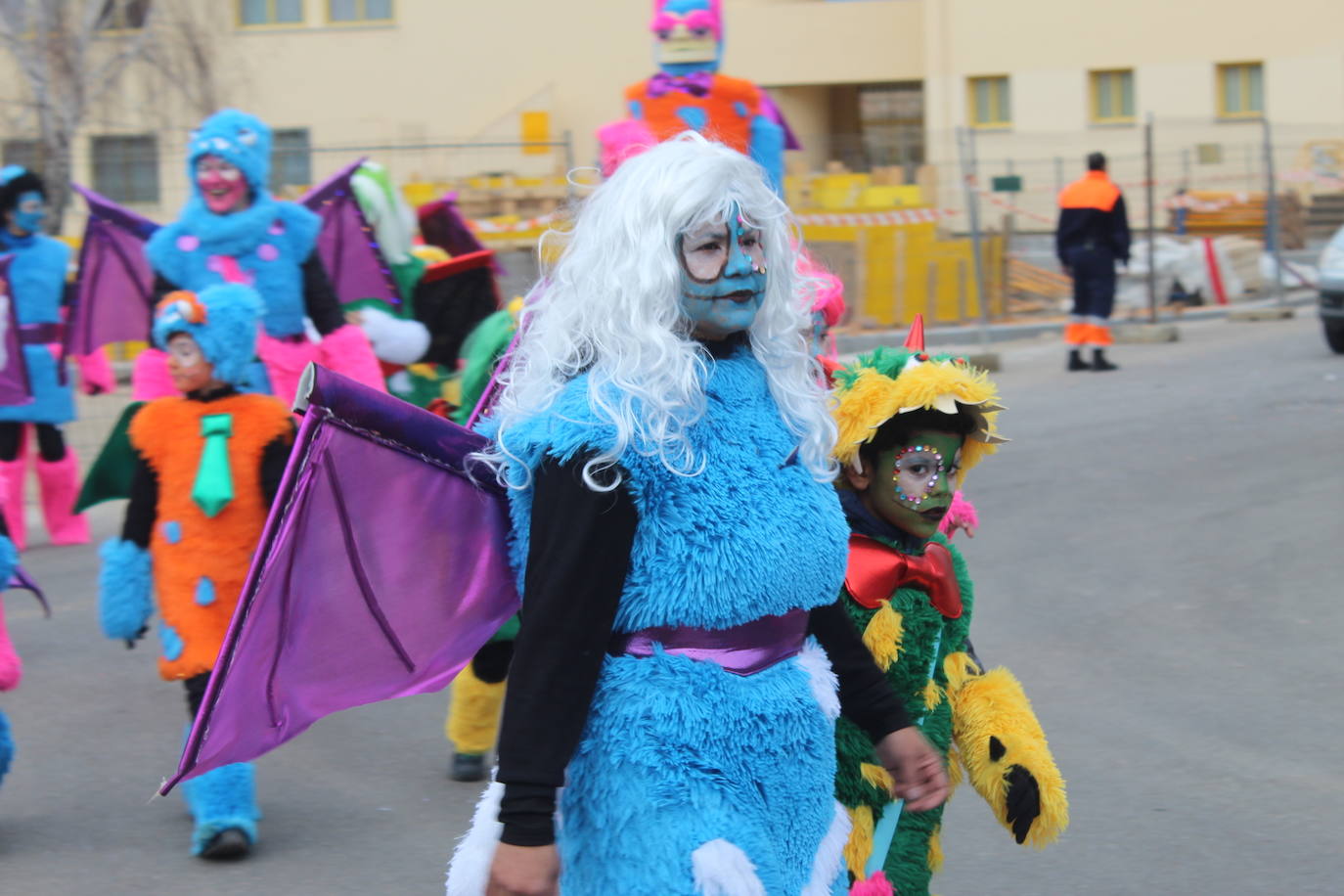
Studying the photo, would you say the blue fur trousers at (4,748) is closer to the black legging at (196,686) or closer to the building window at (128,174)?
the black legging at (196,686)

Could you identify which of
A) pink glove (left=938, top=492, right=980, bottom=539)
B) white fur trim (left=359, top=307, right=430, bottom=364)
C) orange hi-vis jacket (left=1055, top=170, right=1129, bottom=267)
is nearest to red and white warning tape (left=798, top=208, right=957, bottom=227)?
orange hi-vis jacket (left=1055, top=170, right=1129, bottom=267)

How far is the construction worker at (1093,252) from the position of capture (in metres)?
14.7


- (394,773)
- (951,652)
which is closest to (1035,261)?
(394,773)

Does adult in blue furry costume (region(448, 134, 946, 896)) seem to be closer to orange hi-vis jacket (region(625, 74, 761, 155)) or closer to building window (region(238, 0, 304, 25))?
orange hi-vis jacket (region(625, 74, 761, 155))

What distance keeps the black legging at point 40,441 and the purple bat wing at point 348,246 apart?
7.33 ft

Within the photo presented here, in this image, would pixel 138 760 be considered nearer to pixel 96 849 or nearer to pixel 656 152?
pixel 96 849

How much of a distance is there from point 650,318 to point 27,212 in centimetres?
737

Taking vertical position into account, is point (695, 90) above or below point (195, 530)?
above

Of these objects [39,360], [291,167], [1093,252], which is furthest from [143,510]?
[291,167]

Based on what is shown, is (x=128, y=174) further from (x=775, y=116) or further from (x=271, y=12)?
(x=271, y=12)

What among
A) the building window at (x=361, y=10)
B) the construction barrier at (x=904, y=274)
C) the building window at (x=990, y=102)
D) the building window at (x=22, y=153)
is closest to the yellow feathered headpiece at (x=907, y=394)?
the construction barrier at (x=904, y=274)

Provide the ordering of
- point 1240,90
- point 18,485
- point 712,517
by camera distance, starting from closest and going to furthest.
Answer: point 712,517 < point 18,485 < point 1240,90

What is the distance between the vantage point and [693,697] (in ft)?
7.92

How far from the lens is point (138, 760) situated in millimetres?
5762
